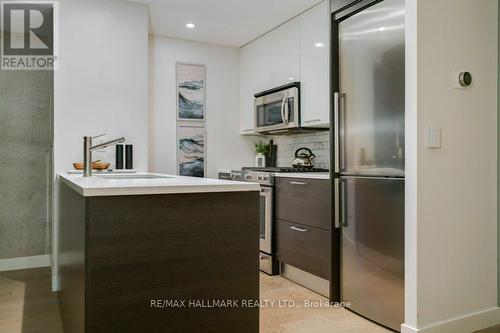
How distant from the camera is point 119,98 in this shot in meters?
3.60

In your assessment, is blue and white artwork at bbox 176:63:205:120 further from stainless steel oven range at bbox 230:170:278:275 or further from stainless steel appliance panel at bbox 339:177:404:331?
stainless steel appliance panel at bbox 339:177:404:331

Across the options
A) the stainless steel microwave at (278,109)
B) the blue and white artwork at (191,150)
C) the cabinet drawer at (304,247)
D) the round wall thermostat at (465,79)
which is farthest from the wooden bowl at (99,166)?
the round wall thermostat at (465,79)

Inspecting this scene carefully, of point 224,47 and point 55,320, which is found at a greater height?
point 224,47

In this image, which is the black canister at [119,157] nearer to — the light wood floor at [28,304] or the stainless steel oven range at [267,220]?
the light wood floor at [28,304]

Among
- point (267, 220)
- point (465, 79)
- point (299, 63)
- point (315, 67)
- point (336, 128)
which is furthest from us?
point (299, 63)

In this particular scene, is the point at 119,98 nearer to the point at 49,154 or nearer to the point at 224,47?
the point at 49,154

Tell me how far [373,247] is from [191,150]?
2.72 meters

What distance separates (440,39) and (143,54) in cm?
258

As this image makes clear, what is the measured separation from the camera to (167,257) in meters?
1.43

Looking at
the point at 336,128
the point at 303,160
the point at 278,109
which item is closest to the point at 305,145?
the point at 303,160

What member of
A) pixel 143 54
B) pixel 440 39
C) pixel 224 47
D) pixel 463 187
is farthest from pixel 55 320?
pixel 224 47

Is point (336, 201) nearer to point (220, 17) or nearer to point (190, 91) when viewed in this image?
point (220, 17)

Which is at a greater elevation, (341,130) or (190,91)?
(190,91)

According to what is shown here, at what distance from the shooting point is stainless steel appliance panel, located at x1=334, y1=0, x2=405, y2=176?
238 centimetres
